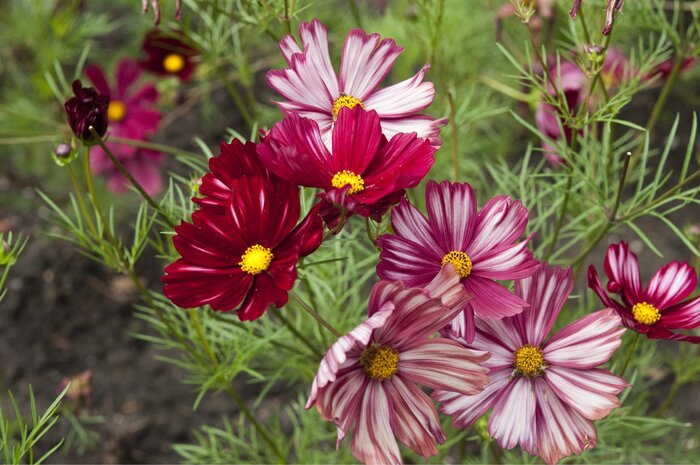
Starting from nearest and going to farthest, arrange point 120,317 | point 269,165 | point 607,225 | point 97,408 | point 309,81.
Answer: point 269,165 → point 309,81 → point 607,225 → point 97,408 → point 120,317

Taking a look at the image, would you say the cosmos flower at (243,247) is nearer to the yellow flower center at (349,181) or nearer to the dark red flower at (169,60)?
the yellow flower center at (349,181)

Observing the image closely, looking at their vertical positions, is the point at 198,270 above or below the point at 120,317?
below

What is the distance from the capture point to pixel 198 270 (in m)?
0.51

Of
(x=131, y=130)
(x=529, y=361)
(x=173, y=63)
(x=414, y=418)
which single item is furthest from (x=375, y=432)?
(x=173, y=63)

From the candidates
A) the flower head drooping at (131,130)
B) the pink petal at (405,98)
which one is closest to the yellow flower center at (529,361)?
the pink petal at (405,98)

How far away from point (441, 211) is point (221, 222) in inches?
6.5

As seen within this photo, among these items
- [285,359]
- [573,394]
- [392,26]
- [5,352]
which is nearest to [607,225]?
Result: [573,394]

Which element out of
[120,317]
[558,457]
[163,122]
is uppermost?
[163,122]

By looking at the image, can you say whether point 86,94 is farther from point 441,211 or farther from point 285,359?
point 285,359

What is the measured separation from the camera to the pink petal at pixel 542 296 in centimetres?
57

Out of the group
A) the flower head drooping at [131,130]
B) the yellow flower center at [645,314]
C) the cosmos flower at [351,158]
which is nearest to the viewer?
the cosmos flower at [351,158]

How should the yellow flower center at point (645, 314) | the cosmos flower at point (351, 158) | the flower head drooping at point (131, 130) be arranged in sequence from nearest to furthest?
the cosmos flower at point (351, 158) < the yellow flower center at point (645, 314) < the flower head drooping at point (131, 130)

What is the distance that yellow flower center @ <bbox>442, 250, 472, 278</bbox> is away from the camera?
56 centimetres

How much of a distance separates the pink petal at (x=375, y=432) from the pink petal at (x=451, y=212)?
0.41 feet
